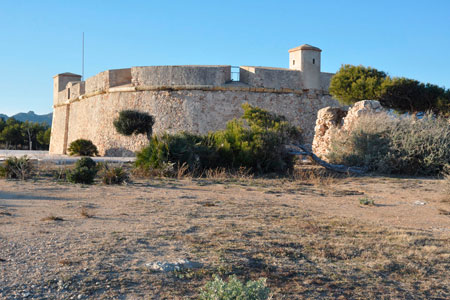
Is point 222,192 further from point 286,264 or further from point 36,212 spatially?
point 286,264

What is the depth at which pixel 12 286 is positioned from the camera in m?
3.03

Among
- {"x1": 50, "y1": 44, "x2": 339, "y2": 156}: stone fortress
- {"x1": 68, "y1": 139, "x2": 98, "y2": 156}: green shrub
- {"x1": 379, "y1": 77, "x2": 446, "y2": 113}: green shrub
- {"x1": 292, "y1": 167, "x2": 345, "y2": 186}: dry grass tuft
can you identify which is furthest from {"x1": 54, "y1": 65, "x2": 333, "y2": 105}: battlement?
{"x1": 292, "y1": 167, "x2": 345, "y2": 186}: dry grass tuft

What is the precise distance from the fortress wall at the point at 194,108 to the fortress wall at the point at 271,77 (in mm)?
423

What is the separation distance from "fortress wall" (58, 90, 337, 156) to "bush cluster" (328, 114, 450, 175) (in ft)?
23.7

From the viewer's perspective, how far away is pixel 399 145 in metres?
12.1

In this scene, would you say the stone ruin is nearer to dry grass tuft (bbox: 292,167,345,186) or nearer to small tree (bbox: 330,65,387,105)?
dry grass tuft (bbox: 292,167,345,186)

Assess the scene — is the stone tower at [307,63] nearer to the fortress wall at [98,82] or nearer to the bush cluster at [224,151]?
the bush cluster at [224,151]

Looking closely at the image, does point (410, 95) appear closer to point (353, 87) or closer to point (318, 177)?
point (353, 87)

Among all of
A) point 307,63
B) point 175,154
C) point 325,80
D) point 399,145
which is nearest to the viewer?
point 175,154

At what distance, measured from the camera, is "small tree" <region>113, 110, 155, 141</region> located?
19500 millimetres

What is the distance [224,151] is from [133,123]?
8.37 meters

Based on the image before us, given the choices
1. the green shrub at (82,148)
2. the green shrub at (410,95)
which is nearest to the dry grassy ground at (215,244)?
the green shrub at (82,148)

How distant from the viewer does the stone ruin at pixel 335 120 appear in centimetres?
1403

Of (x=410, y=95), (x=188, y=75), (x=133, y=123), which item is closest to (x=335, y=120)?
(x=188, y=75)
